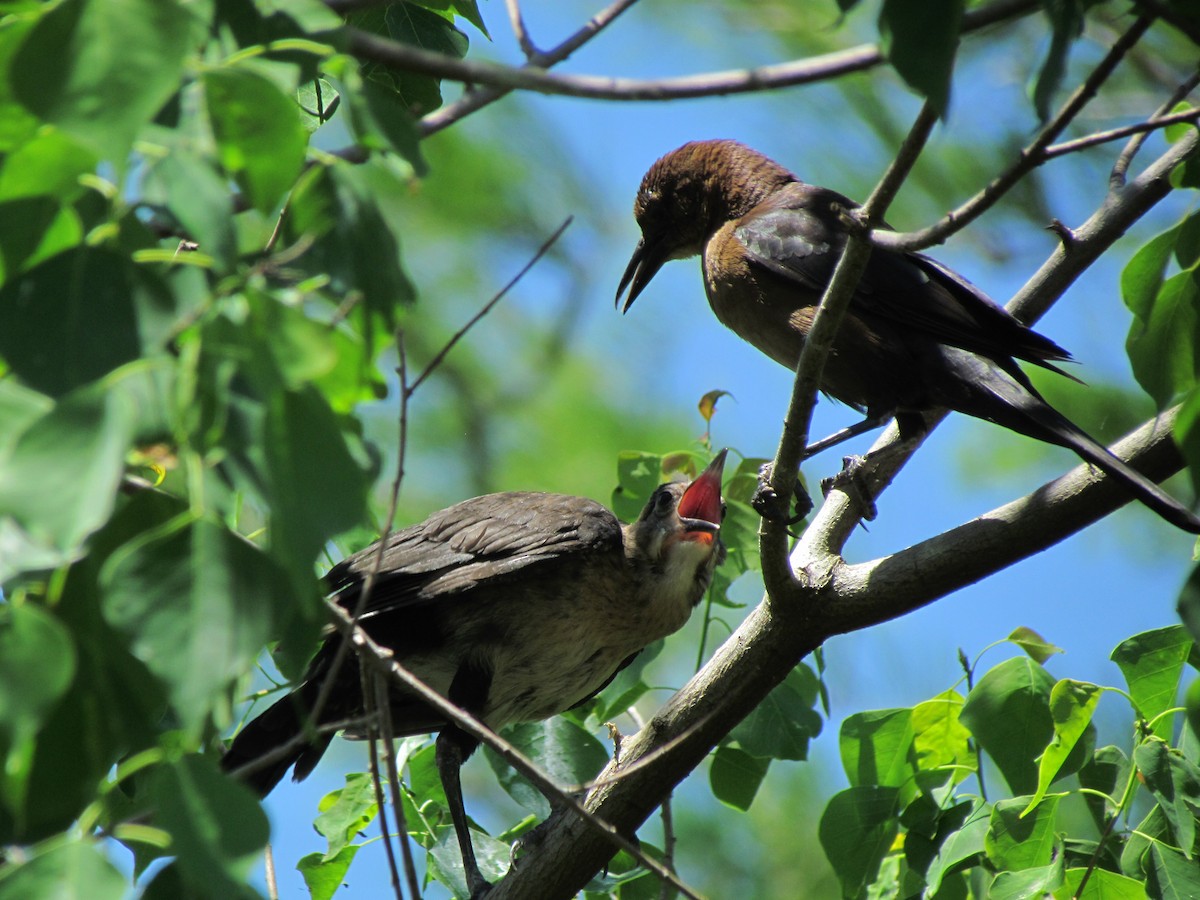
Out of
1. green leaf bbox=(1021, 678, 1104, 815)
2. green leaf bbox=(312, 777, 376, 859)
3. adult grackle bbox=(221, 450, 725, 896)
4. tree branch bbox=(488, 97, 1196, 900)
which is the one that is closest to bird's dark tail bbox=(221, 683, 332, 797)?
adult grackle bbox=(221, 450, 725, 896)

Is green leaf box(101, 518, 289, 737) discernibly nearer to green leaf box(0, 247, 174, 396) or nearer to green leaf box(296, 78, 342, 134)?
green leaf box(0, 247, 174, 396)

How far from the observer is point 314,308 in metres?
1.71

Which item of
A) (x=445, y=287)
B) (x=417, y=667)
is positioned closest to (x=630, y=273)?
(x=417, y=667)

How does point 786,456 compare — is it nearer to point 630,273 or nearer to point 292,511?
point 292,511

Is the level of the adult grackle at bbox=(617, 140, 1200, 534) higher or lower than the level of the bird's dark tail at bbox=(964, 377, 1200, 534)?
higher

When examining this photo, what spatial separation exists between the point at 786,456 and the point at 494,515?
1515 mm

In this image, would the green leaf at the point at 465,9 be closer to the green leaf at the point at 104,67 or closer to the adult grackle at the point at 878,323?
the adult grackle at the point at 878,323

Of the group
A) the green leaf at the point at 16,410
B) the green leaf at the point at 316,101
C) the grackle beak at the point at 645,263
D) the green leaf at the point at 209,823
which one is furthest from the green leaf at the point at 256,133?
the grackle beak at the point at 645,263

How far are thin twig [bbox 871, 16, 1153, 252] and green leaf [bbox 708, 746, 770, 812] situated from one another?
1940 millimetres

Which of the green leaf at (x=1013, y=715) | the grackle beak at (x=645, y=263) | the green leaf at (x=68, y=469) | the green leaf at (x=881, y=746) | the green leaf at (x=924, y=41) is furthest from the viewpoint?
the grackle beak at (x=645, y=263)

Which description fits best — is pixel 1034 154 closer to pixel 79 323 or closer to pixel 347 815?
pixel 79 323

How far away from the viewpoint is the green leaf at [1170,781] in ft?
8.63

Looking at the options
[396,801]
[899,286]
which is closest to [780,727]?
[899,286]

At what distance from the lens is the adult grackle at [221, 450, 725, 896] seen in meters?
3.98
